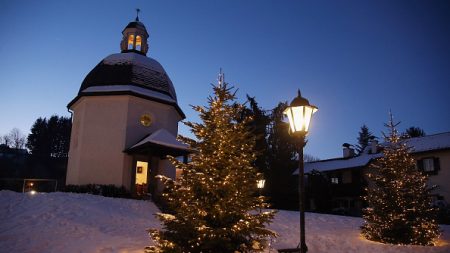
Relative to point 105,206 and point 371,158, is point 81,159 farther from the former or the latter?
point 371,158

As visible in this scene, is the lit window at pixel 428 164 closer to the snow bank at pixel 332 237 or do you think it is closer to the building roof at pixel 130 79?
the snow bank at pixel 332 237

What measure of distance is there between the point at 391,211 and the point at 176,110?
53.7ft

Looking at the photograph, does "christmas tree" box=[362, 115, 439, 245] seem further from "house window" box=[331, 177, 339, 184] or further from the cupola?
"house window" box=[331, 177, 339, 184]

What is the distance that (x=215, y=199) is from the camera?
8297 mm

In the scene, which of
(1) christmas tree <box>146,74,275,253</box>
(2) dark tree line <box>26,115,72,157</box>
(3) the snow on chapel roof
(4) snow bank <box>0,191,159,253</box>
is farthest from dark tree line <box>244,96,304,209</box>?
(2) dark tree line <box>26,115,72,157</box>

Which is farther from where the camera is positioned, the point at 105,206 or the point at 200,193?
the point at 105,206

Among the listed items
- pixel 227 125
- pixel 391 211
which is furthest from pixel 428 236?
pixel 227 125

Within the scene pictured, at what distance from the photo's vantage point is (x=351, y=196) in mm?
32531

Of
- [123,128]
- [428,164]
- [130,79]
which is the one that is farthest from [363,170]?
[130,79]

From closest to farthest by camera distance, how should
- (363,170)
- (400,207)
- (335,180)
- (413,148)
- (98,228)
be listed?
1. (98,228)
2. (400,207)
3. (413,148)
4. (363,170)
5. (335,180)

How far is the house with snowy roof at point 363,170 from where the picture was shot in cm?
2828

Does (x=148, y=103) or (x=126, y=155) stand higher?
(x=148, y=103)

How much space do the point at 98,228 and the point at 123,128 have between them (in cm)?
1068

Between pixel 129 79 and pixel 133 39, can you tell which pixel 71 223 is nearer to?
pixel 129 79
